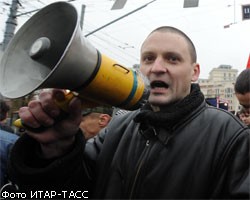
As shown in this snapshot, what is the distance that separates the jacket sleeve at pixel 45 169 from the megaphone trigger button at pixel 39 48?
34 centimetres

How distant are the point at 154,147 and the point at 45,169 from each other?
42cm

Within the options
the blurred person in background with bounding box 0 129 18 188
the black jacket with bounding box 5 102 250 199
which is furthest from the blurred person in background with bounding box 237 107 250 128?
the blurred person in background with bounding box 0 129 18 188

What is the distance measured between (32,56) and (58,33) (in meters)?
0.17

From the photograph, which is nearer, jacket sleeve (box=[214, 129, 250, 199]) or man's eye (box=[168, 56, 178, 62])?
jacket sleeve (box=[214, 129, 250, 199])

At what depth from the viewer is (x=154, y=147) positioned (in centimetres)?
126

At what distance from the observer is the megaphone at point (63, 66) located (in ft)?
4.01

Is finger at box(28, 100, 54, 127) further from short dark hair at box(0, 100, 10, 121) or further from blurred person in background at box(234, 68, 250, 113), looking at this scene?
short dark hair at box(0, 100, 10, 121)

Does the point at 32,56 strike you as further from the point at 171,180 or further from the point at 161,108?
the point at 171,180

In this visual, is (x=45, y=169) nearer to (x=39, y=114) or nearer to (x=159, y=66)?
(x=39, y=114)

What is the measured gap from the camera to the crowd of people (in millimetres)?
1157

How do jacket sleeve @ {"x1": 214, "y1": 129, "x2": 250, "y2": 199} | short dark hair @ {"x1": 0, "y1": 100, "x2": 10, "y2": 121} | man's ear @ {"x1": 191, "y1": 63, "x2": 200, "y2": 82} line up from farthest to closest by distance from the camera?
short dark hair @ {"x1": 0, "y1": 100, "x2": 10, "y2": 121}, man's ear @ {"x1": 191, "y1": 63, "x2": 200, "y2": 82}, jacket sleeve @ {"x1": 214, "y1": 129, "x2": 250, "y2": 199}

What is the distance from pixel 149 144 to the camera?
128cm

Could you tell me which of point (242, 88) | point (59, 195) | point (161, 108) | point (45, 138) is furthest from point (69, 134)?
point (242, 88)

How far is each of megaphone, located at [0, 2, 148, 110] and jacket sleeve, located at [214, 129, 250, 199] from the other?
427 millimetres
